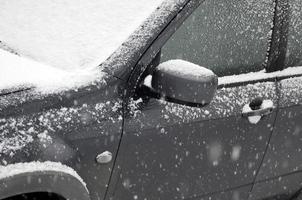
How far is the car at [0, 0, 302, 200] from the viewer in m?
2.26

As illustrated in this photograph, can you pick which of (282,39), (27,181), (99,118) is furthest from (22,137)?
(282,39)

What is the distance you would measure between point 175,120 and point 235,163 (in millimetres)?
527

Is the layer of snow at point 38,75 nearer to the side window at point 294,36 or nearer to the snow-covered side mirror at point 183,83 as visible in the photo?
the snow-covered side mirror at point 183,83

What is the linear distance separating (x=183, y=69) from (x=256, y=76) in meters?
0.80

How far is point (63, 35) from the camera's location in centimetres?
263

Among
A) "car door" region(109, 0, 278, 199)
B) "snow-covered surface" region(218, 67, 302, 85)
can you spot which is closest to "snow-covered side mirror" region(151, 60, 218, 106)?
"car door" region(109, 0, 278, 199)

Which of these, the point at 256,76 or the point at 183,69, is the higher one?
the point at 183,69

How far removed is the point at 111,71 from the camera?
246 centimetres

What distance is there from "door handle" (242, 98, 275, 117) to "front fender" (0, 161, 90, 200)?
1008 millimetres

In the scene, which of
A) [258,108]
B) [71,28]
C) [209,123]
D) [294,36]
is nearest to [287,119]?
[258,108]

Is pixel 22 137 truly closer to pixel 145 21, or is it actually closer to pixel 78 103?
pixel 78 103

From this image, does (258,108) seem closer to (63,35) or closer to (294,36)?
(294,36)

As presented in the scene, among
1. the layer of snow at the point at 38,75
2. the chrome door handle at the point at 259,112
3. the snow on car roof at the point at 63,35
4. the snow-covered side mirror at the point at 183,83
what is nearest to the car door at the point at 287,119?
the chrome door handle at the point at 259,112

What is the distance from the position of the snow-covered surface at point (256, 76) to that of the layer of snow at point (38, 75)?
0.77m
